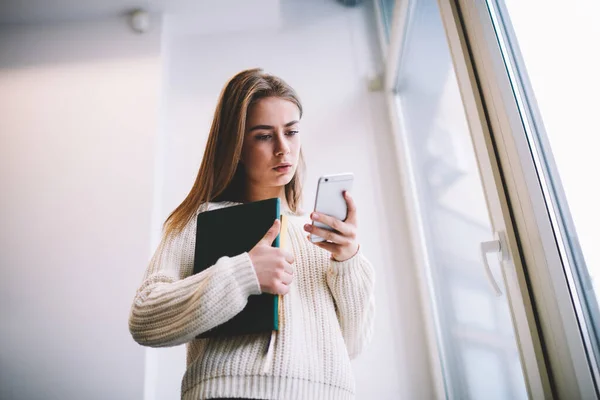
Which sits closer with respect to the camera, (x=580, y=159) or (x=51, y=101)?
(x=580, y=159)

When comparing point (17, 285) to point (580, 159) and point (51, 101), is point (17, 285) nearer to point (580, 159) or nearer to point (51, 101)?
point (51, 101)

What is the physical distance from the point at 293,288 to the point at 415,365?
859 millimetres

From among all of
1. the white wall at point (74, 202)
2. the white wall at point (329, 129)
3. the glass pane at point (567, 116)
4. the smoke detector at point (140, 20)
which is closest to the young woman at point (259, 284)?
the glass pane at point (567, 116)

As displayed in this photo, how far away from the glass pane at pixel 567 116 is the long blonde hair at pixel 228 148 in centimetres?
47

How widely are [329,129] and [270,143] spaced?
0.86 m

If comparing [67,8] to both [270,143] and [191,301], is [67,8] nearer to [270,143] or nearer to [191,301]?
[270,143]

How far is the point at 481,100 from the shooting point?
81 centimetres

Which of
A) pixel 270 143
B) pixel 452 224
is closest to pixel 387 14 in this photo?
pixel 452 224

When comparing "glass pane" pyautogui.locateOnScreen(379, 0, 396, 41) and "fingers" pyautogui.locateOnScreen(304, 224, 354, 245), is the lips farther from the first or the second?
"glass pane" pyautogui.locateOnScreen(379, 0, 396, 41)

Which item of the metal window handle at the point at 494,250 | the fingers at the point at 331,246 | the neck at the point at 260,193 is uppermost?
the neck at the point at 260,193

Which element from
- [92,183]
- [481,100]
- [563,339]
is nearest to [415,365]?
[563,339]

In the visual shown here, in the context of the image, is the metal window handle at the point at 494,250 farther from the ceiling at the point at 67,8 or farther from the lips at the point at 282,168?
the ceiling at the point at 67,8

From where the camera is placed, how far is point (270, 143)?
779 millimetres

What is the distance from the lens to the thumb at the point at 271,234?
1.99ft
